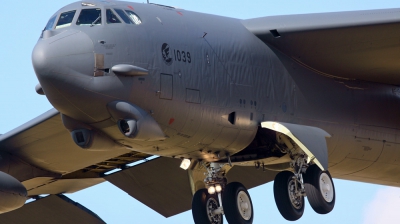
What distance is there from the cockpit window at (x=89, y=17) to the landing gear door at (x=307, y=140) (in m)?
3.98

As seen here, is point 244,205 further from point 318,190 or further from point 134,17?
point 134,17

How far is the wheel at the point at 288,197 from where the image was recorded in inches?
838

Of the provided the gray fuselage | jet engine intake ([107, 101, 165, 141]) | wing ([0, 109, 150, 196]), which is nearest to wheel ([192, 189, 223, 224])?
the gray fuselage

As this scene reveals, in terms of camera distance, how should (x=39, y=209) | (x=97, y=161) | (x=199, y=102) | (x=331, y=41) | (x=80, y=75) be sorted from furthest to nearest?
(x=39, y=209) → (x=97, y=161) → (x=331, y=41) → (x=199, y=102) → (x=80, y=75)

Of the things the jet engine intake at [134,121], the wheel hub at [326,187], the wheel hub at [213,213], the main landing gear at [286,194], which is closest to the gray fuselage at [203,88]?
the jet engine intake at [134,121]

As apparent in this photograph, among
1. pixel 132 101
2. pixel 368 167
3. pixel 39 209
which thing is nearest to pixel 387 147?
pixel 368 167

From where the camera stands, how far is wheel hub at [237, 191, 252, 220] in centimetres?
2135

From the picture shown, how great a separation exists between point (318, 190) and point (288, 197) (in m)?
0.63

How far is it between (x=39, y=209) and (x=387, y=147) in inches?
392

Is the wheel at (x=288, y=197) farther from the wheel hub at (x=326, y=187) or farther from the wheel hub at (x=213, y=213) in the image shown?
the wheel hub at (x=213, y=213)

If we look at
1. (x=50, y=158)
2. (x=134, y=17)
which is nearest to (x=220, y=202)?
(x=134, y=17)

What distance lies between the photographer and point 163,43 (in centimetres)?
1941

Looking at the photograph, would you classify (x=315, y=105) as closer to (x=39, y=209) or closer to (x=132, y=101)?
(x=132, y=101)

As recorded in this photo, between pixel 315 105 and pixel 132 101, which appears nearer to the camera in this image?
pixel 132 101
